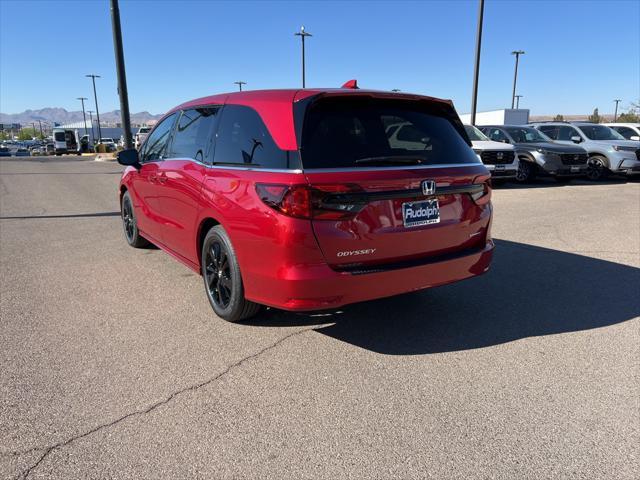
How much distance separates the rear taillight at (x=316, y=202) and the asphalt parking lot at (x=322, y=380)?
1038 millimetres

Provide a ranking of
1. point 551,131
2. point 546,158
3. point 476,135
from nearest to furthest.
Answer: point 546,158 < point 476,135 < point 551,131

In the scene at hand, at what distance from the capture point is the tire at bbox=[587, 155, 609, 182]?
14.9m

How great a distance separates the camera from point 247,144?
3547mm

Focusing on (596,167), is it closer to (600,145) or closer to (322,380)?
(600,145)

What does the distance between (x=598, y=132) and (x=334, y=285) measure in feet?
52.2

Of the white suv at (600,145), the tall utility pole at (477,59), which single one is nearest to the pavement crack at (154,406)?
the white suv at (600,145)

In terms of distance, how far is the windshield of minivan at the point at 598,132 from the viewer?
15.6 m

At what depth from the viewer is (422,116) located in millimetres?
3727

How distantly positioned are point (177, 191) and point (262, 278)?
1.59m

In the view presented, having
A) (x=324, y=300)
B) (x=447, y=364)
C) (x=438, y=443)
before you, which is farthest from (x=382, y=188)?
(x=438, y=443)

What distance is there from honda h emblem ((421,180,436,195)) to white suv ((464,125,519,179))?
10235 millimetres

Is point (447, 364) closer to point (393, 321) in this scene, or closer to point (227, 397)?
point (393, 321)

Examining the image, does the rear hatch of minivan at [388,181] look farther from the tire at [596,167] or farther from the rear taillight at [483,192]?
the tire at [596,167]

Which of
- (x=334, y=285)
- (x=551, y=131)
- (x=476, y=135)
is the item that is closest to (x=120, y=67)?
(x=476, y=135)
